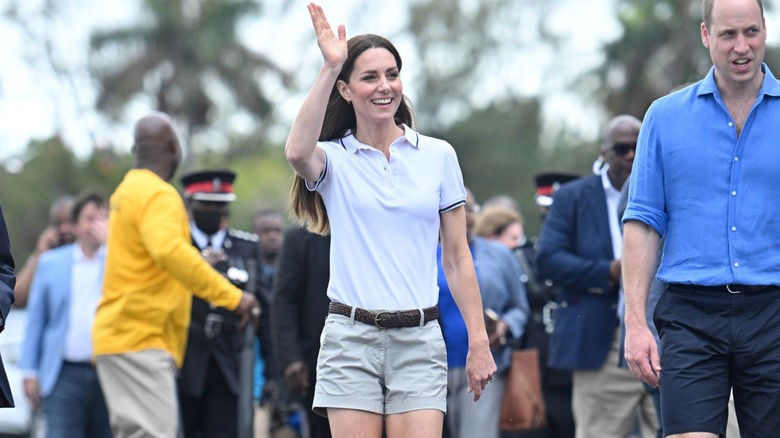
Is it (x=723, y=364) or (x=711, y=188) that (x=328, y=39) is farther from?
(x=723, y=364)

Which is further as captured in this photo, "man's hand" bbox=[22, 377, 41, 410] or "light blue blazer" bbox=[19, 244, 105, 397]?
"man's hand" bbox=[22, 377, 41, 410]

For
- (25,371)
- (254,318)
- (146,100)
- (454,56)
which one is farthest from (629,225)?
(454,56)

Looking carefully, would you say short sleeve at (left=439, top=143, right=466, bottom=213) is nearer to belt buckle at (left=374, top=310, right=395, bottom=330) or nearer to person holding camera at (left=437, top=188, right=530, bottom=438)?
belt buckle at (left=374, top=310, right=395, bottom=330)

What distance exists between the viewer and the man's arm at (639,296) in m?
5.72

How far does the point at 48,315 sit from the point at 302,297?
2.48 metres

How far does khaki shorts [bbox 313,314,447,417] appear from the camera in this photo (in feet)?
19.2

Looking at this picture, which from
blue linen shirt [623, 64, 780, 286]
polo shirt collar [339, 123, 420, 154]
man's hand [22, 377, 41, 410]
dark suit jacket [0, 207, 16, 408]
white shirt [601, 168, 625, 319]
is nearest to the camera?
dark suit jacket [0, 207, 16, 408]

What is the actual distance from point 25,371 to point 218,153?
32.7 metres

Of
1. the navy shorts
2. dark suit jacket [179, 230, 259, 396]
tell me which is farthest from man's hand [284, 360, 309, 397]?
the navy shorts

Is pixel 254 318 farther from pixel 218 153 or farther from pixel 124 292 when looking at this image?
pixel 218 153

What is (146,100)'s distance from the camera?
132 ft

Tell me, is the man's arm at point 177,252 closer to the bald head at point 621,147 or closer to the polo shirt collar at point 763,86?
the bald head at point 621,147

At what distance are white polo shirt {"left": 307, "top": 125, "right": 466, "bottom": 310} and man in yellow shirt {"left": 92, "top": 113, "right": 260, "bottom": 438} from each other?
2685mm

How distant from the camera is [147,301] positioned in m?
8.79
